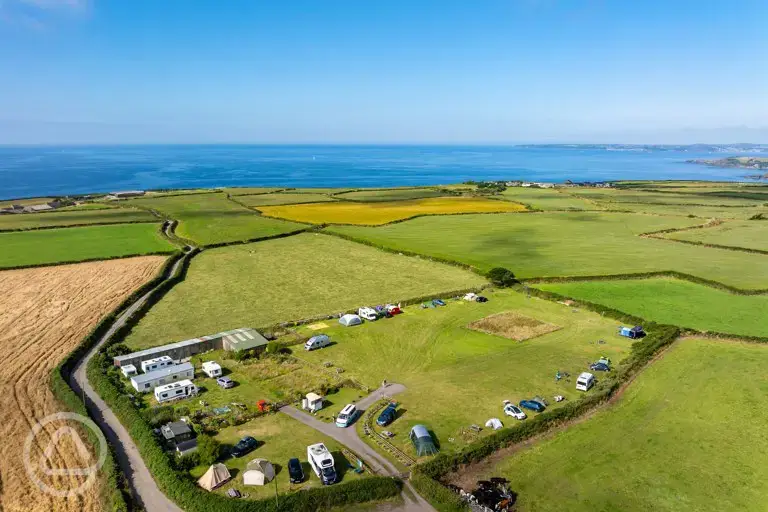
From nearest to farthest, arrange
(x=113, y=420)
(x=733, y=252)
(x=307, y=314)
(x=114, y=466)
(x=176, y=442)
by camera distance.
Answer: (x=114, y=466) < (x=176, y=442) < (x=113, y=420) < (x=307, y=314) < (x=733, y=252)

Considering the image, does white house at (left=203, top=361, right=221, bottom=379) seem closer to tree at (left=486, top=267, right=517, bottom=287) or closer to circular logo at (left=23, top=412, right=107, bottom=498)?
circular logo at (left=23, top=412, right=107, bottom=498)

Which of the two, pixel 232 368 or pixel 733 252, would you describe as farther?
pixel 733 252

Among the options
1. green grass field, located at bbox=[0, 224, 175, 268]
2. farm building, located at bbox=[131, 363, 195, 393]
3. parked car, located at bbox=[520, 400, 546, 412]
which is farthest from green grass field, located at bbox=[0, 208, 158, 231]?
parked car, located at bbox=[520, 400, 546, 412]

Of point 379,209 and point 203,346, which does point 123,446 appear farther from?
point 379,209

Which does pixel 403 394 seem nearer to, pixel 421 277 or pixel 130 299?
pixel 421 277

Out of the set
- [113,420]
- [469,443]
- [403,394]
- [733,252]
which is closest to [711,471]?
[469,443]

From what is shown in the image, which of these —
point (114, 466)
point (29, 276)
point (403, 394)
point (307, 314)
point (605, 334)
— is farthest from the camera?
point (29, 276)
